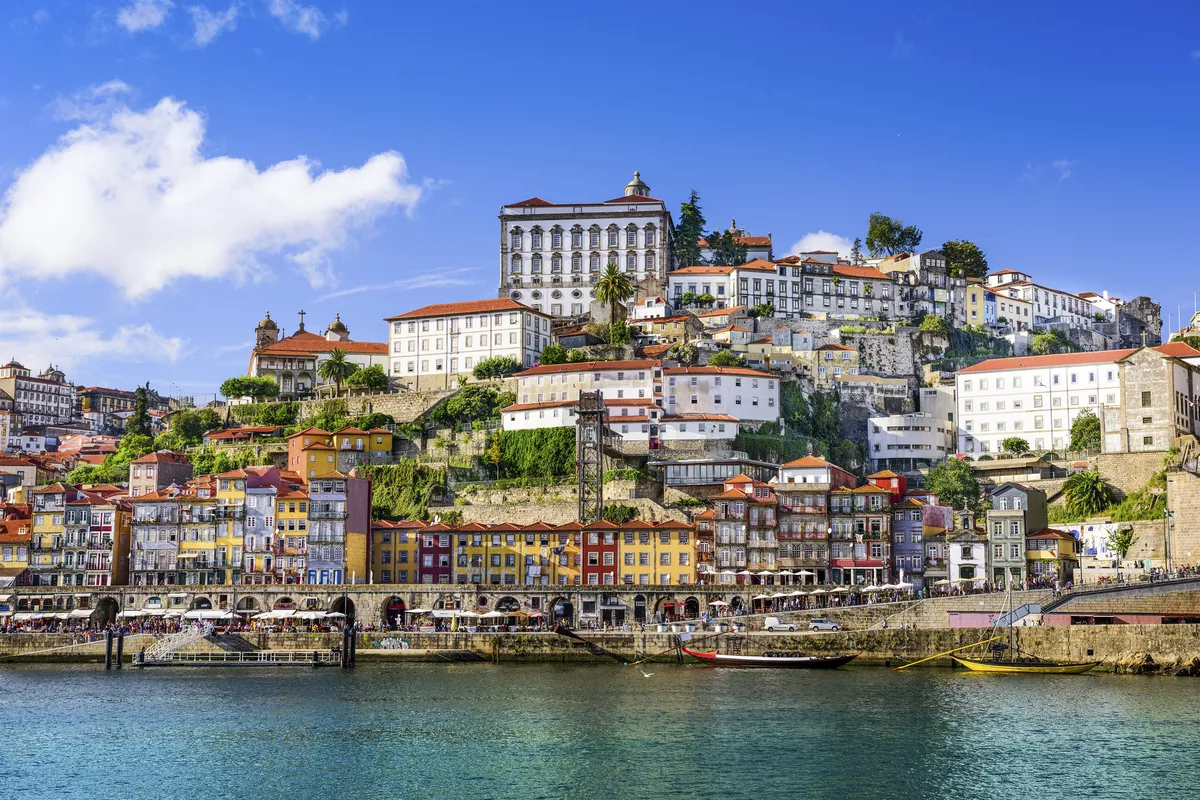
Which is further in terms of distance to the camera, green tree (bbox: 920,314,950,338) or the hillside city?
green tree (bbox: 920,314,950,338)

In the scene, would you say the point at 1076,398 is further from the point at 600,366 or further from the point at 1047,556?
the point at 600,366

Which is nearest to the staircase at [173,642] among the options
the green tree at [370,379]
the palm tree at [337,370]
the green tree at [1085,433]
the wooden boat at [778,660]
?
the wooden boat at [778,660]

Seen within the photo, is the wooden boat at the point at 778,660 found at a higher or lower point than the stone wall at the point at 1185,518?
lower

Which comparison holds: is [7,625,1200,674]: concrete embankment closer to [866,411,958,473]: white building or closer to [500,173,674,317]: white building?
[866,411,958,473]: white building

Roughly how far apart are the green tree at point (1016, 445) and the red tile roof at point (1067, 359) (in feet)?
20.3

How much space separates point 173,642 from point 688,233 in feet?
229

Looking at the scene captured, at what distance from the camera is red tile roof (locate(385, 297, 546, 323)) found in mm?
111188

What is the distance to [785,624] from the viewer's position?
71.3m

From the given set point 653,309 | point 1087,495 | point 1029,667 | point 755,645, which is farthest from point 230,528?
point 1087,495

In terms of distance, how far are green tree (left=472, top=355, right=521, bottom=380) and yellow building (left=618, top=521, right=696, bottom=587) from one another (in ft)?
92.6

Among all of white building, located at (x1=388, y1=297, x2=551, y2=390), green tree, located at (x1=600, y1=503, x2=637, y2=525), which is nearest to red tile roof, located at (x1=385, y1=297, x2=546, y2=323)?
white building, located at (x1=388, y1=297, x2=551, y2=390)

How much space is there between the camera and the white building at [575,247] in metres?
122

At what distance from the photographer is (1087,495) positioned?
86000 millimetres

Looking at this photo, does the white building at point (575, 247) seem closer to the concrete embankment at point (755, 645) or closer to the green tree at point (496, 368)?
the green tree at point (496, 368)
